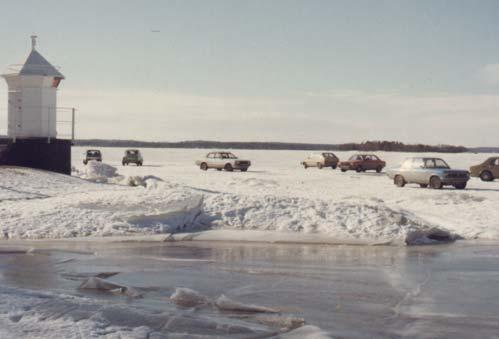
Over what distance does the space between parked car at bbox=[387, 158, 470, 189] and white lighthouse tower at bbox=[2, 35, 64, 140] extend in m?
16.4

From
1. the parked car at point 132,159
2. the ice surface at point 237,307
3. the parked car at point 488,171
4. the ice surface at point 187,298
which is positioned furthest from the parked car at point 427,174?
the parked car at point 132,159

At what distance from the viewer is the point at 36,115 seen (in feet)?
94.4

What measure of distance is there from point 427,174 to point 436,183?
73 centimetres

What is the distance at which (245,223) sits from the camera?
15898 millimetres

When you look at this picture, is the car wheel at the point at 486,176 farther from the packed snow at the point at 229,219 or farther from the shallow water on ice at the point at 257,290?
the shallow water on ice at the point at 257,290

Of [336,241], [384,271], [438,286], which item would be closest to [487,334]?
[438,286]

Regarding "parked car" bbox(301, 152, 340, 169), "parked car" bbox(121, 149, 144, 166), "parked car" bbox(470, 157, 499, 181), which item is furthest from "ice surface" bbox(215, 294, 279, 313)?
"parked car" bbox(121, 149, 144, 166)

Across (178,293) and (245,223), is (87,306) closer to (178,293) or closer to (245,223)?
(178,293)

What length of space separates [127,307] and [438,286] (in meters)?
4.18

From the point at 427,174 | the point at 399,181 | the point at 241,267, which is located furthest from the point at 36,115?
the point at 241,267

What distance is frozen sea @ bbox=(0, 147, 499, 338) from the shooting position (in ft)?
24.2

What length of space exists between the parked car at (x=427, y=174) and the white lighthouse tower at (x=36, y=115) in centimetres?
1561

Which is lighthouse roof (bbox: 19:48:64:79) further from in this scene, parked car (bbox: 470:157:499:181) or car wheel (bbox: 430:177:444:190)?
parked car (bbox: 470:157:499:181)

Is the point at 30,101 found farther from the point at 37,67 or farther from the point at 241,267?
the point at 241,267
